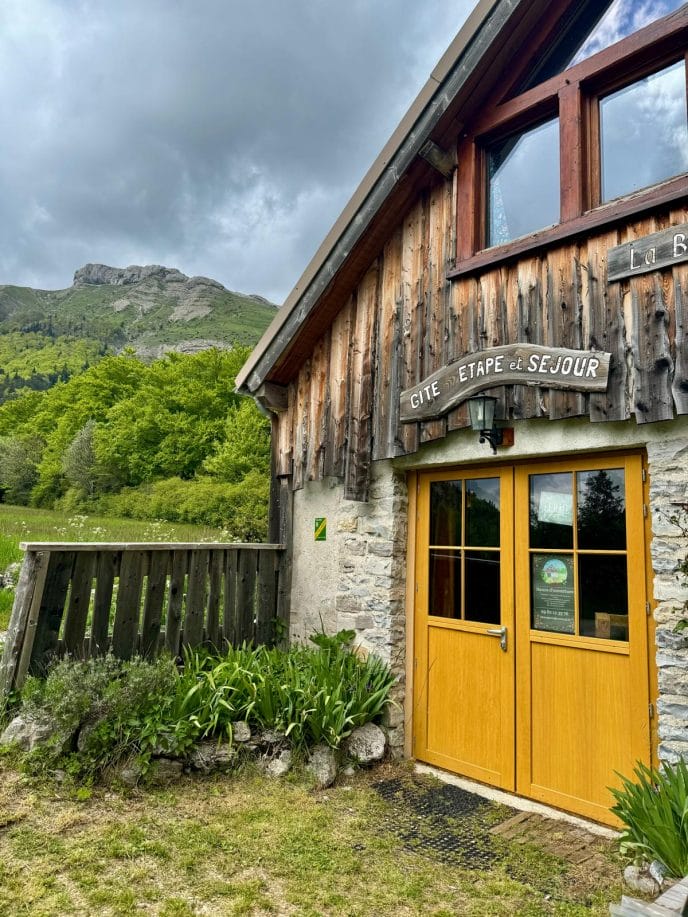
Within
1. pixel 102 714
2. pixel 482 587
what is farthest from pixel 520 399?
pixel 102 714

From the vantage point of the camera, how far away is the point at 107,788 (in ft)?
12.6

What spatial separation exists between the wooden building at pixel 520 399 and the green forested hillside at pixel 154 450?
16.3m

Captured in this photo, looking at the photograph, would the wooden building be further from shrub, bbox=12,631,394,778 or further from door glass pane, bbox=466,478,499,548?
shrub, bbox=12,631,394,778

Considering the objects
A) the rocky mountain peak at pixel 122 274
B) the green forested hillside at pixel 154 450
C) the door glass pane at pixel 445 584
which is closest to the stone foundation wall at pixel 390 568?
the door glass pane at pixel 445 584

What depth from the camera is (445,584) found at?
4.77 meters

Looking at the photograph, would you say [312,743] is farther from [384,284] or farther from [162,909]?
[384,284]

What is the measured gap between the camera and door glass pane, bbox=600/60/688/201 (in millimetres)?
3703

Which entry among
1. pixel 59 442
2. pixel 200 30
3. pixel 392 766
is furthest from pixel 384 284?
pixel 59 442

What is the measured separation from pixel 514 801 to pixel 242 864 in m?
1.99

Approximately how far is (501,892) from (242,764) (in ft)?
6.76

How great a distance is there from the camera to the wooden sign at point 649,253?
3412 millimetres

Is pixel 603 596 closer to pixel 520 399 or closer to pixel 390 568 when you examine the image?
pixel 520 399

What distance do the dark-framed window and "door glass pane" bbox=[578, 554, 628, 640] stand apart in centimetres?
224

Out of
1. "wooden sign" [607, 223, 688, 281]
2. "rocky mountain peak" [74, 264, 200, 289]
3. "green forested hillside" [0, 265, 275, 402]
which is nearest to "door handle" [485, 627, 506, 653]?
"wooden sign" [607, 223, 688, 281]
